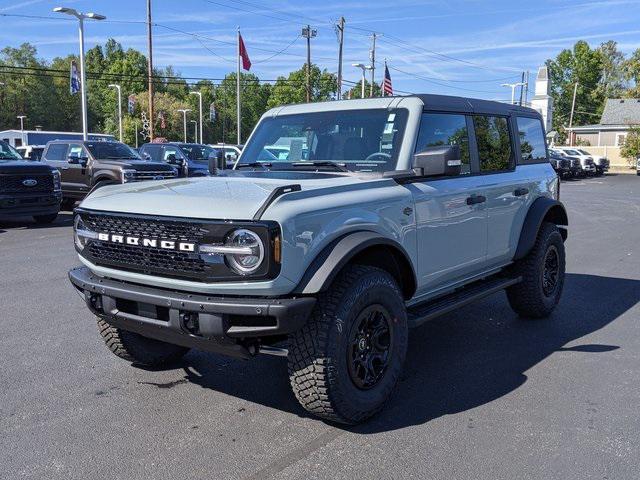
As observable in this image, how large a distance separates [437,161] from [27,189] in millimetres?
11157

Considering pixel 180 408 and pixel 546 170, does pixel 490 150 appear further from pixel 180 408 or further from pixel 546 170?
pixel 180 408

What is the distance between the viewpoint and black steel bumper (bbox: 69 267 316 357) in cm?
316

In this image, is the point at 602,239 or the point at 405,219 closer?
the point at 405,219

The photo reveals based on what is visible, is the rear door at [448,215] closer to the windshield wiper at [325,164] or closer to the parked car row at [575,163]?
the windshield wiper at [325,164]

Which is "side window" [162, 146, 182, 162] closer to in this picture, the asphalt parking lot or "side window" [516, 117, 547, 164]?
the asphalt parking lot

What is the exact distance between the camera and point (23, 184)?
1266cm

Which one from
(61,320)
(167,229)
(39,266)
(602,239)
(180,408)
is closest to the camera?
(167,229)

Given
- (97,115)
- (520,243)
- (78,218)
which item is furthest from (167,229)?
(97,115)

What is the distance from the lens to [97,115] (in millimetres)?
97250

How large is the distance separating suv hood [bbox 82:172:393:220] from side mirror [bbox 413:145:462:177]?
0.27 m

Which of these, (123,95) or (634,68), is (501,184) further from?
(123,95)

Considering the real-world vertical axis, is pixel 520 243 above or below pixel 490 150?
below

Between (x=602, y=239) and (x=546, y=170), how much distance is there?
21.0ft

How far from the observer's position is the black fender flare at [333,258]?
326 cm
